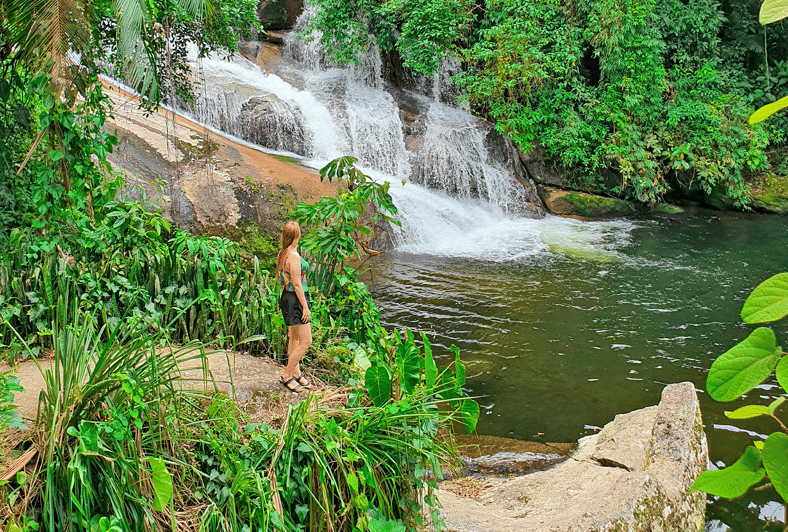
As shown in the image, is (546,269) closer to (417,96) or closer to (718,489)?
(417,96)

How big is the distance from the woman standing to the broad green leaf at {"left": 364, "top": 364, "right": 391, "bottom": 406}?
984mm

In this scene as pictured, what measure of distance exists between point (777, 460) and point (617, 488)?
296 centimetres

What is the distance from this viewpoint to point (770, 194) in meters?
14.8

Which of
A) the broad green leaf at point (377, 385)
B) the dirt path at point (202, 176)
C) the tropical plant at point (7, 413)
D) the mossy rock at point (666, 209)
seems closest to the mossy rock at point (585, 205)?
the mossy rock at point (666, 209)

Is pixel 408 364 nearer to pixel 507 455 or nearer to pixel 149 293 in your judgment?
pixel 507 455

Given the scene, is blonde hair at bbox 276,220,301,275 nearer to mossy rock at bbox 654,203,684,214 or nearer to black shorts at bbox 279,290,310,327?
black shorts at bbox 279,290,310,327

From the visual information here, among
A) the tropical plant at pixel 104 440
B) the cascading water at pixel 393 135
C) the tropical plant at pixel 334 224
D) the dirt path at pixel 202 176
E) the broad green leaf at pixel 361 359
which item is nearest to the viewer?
the tropical plant at pixel 104 440

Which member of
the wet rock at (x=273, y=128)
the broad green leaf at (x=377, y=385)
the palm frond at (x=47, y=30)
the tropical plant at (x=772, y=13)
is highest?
the wet rock at (x=273, y=128)

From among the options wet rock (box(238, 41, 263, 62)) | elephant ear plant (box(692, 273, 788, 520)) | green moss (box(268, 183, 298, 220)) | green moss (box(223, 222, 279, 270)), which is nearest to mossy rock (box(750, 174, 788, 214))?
green moss (box(268, 183, 298, 220))

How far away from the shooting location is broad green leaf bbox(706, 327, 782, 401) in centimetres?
106

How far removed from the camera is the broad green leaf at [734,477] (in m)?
1.08

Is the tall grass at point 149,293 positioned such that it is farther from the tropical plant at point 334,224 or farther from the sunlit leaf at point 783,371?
the sunlit leaf at point 783,371

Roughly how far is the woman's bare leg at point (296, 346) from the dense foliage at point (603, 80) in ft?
35.1

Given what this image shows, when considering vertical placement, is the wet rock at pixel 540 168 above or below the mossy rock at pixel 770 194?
above
